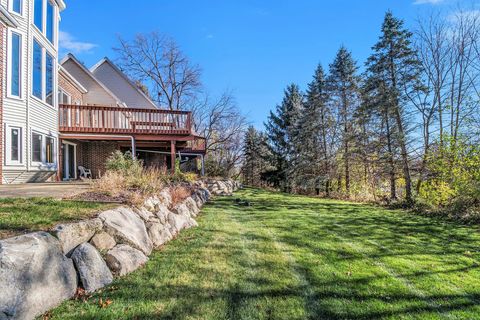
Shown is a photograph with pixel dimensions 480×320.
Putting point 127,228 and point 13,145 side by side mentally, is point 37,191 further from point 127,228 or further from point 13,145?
point 13,145

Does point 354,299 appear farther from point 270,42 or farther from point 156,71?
point 156,71

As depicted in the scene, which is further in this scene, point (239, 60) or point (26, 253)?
point (239, 60)

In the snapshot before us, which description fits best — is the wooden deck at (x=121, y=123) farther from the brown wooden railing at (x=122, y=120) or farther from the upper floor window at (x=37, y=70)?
the upper floor window at (x=37, y=70)

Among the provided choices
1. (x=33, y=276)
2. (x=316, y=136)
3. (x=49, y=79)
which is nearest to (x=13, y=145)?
(x=49, y=79)

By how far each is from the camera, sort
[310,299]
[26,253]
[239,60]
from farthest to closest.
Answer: [239,60] → [310,299] → [26,253]

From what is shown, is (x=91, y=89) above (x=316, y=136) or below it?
above

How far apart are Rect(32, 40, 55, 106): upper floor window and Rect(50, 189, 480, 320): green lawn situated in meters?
8.67

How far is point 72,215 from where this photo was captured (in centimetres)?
411

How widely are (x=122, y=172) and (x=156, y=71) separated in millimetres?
22759

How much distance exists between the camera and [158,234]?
5.14 metres

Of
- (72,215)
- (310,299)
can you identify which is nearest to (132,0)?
(72,215)

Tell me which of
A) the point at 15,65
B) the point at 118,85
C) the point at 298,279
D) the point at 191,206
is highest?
the point at 118,85

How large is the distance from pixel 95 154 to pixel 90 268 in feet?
43.8

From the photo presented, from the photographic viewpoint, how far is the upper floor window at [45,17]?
10461 millimetres
